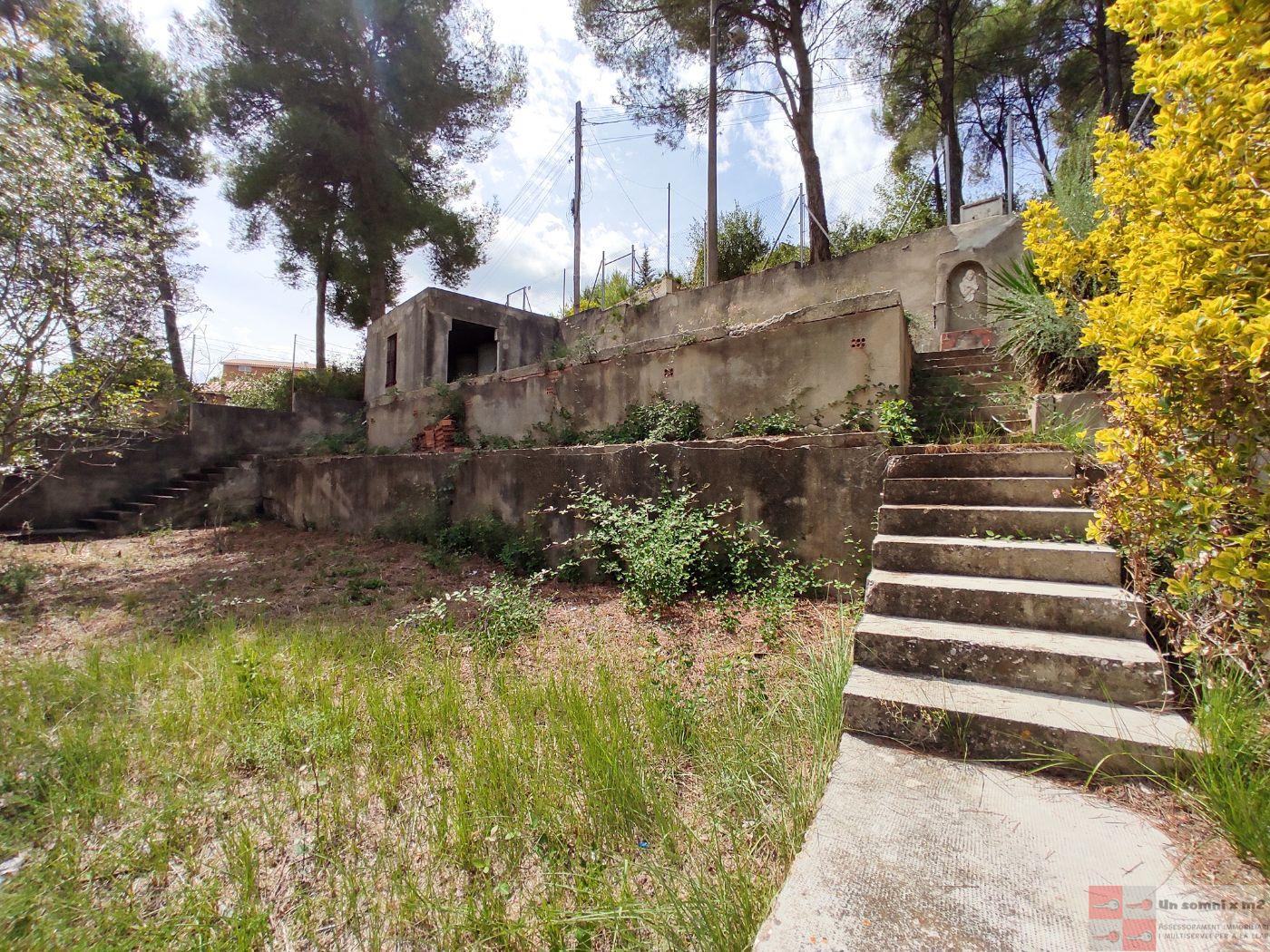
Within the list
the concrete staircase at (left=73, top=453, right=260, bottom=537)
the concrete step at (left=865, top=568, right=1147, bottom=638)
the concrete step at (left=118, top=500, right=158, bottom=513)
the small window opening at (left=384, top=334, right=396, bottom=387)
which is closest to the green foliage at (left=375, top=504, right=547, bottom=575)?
the concrete step at (left=865, top=568, right=1147, bottom=638)

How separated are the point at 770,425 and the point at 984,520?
186 centimetres

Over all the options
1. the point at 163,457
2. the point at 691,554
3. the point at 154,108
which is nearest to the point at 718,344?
the point at 691,554

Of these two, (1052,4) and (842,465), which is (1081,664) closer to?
(842,465)

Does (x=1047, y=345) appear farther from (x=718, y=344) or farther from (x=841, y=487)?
(x=718, y=344)

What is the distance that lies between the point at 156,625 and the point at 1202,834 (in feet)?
18.6

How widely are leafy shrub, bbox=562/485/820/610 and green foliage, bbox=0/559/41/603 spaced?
564 cm

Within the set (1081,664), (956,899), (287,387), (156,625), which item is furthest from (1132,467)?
(287,387)

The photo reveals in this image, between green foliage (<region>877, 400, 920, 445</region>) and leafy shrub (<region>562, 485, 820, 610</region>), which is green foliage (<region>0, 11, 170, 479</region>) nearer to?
leafy shrub (<region>562, 485, 820, 610</region>)

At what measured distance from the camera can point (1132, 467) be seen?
184 cm

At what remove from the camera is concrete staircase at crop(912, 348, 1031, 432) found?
4000mm

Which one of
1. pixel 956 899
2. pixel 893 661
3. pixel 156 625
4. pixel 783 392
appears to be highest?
pixel 783 392

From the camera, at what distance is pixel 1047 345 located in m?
4.21

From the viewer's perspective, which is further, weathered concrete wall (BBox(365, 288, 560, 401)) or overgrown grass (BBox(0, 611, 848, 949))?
weathered concrete wall (BBox(365, 288, 560, 401))

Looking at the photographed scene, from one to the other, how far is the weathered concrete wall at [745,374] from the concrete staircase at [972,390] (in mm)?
427
